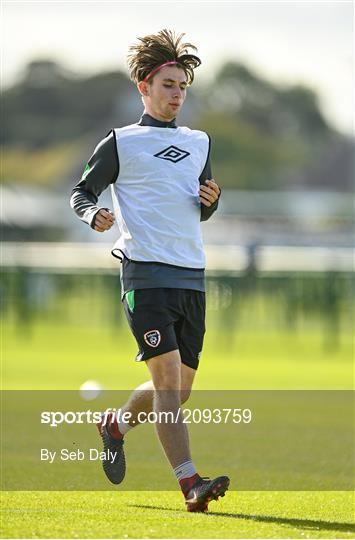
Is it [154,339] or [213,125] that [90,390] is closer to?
[154,339]

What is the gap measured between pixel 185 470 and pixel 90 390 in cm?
704

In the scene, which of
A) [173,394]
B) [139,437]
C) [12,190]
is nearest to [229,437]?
[139,437]

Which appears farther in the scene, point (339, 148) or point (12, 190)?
point (339, 148)

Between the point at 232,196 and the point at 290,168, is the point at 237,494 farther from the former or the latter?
the point at 290,168

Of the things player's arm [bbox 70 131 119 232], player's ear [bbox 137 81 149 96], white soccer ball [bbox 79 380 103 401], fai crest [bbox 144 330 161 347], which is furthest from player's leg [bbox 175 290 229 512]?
white soccer ball [bbox 79 380 103 401]

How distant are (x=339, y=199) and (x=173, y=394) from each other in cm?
9770

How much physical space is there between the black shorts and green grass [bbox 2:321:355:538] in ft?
2.74

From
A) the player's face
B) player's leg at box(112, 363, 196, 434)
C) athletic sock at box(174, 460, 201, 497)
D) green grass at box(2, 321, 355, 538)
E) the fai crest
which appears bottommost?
green grass at box(2, 321, 355, 538)

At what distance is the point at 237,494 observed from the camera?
352 inches

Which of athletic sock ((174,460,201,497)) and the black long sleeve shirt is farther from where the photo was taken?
the black long sleeve shirt

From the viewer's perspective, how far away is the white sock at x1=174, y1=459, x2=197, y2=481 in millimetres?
7957

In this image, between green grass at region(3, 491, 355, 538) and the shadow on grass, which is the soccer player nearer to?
the shadow on grass

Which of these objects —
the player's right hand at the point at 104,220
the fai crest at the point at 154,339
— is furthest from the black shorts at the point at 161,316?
the player's right hand at the point at 104,220

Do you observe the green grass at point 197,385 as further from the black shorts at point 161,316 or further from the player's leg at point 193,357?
the black shorts at point 161,316
